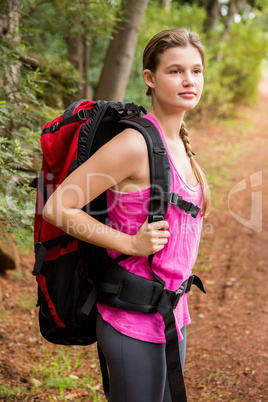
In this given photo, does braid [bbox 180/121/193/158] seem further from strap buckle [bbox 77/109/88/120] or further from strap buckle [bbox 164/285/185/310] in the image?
strap buckle [bbox 164/285/185/310]

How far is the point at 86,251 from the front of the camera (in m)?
1.96

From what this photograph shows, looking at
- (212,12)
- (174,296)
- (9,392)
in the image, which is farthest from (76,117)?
(212,12)

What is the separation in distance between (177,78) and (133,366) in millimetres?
1245

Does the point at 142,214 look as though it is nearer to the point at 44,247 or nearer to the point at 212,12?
the point at 44,247

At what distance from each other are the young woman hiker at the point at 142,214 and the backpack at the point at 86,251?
0.05 m

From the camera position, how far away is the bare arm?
1.65m

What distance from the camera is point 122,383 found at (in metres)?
1.82

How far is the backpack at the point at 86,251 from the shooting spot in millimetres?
1730

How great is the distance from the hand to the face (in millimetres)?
536

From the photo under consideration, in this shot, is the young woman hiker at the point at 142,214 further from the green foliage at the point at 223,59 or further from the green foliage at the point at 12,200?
the green foliage at the point at 223,59

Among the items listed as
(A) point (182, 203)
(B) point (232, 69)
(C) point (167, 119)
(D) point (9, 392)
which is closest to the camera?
(A) point (182, 203)

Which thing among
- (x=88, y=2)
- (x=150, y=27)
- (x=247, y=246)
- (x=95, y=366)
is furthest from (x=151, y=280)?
(x=150, y=27)

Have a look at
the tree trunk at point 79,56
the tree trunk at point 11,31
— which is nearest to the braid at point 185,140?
the tree trunk at point 11,31

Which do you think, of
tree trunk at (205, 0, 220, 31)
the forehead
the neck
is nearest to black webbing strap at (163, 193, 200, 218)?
the neck
